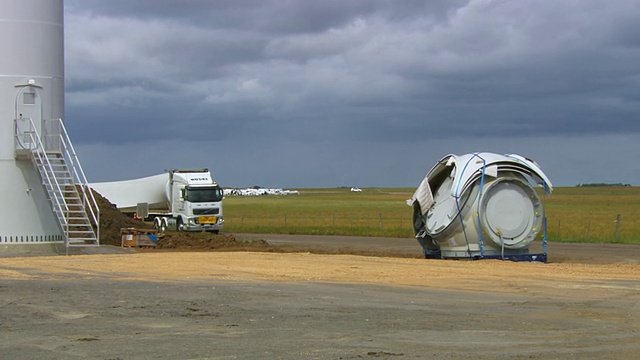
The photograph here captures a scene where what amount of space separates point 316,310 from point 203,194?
35.3 m

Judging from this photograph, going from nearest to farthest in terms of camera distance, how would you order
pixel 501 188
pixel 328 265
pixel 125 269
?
pixel 125 269
pixel 328 265
pixel 501 188

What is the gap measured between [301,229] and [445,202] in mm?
28792

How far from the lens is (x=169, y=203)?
53.0 metres

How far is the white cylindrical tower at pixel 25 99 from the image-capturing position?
98.2 ft

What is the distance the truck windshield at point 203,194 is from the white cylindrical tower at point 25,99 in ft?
62.4

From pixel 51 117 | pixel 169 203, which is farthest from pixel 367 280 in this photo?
pixel 169 203

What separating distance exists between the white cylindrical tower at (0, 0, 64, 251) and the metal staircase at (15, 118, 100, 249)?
0.30 m

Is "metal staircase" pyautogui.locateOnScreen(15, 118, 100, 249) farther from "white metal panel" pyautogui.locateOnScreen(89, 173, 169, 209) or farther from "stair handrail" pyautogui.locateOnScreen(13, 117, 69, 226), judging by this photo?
"white metal panel" pyautogui.locateOnScreen(89, 173, 169, 209)

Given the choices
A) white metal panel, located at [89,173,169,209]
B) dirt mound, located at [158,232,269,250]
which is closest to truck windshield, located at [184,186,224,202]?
white metal panel, located at [89,173,169,209]

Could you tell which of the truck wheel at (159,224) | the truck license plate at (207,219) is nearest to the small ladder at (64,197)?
the truck license plate at (207,219)

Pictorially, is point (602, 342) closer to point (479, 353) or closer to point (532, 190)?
point (479, 353)

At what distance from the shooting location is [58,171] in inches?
1219

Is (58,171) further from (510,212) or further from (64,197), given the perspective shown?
(510,212)

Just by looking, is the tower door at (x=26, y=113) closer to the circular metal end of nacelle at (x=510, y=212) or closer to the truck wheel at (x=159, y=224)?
the circular metal end of nacelle at (x=510, y=212)
